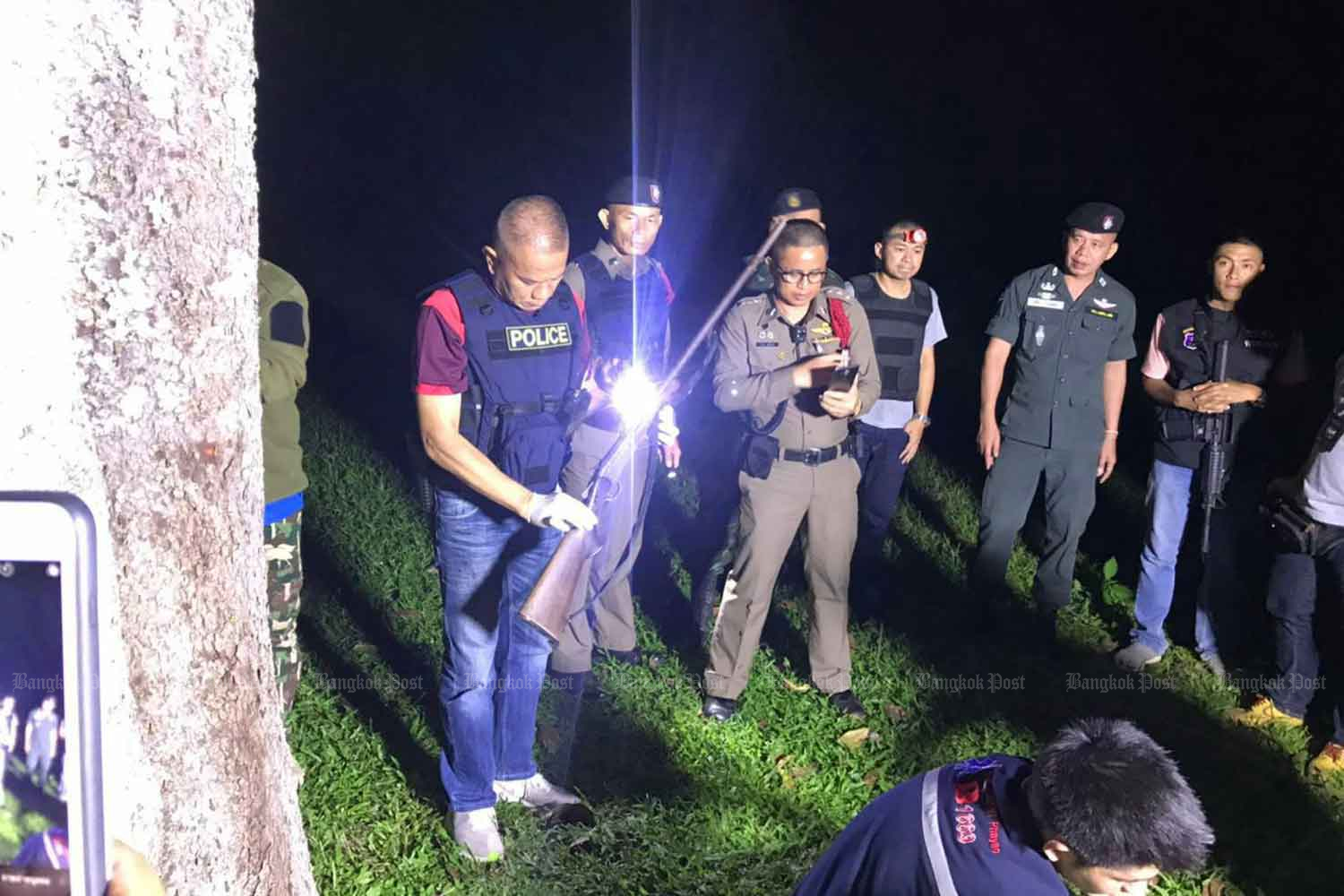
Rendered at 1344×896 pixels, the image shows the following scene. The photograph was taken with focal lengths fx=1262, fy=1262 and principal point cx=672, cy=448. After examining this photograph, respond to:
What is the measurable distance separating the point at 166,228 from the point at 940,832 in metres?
1.92

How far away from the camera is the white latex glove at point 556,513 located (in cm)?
394

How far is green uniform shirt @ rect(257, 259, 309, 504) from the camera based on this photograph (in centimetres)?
435

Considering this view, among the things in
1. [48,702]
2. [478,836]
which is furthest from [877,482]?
[48,702]

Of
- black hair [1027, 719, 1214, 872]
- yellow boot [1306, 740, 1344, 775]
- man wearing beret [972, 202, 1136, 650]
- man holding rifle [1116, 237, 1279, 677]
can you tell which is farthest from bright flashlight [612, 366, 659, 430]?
yellow boot [1306, 740, 1344, 775]

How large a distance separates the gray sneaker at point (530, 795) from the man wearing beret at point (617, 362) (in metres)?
0.36

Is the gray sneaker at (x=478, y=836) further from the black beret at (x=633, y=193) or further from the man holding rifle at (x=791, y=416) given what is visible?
the black beret at (x=633, y=193)

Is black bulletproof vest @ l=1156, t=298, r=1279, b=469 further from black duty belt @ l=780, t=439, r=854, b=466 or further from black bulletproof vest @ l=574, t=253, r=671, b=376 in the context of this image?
black bulletproof vest @ l=574, t=253, r=671, b=376

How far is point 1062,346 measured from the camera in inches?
233

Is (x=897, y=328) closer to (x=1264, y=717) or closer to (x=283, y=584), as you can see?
(x=1264, y=717)

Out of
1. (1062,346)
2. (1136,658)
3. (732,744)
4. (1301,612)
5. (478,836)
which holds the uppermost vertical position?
(1062,346)

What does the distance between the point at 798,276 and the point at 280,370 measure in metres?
1.99

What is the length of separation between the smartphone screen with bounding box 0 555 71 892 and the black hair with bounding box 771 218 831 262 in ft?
12.8

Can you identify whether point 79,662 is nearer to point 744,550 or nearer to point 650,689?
point 744,550

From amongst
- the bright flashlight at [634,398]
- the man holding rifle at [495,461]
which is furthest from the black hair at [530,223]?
the bright flashlight at [634,398]
